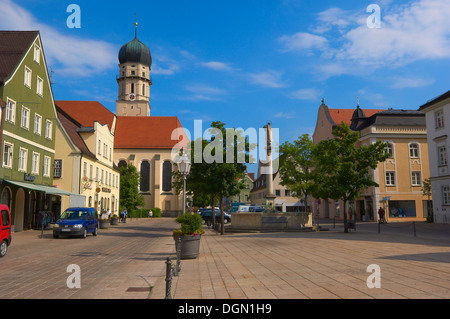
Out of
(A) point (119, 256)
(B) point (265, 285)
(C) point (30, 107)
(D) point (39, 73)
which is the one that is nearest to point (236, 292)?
(B) point (265, 285)

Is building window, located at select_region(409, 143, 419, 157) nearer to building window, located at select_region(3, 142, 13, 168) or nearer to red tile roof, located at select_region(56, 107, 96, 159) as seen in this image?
red tile roof, located at select_region(56, 107, 96, 159)

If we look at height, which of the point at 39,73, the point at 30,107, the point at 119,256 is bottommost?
the point at 119,256

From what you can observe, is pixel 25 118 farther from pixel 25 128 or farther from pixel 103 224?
pixel 103 224

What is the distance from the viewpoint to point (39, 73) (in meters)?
30.3

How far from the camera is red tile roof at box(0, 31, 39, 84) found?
25555mm

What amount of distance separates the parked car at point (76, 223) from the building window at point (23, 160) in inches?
265

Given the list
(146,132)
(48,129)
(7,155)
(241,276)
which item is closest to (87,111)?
(146,132)

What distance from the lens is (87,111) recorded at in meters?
69.6

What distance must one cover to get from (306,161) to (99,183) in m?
23.2

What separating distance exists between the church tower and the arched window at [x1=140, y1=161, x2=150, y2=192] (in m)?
17.8

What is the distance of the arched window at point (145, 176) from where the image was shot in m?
72.0

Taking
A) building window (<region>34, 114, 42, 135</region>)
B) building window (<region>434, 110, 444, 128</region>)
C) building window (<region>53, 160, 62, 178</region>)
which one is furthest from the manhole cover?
building window (<region>434, 110, 444, 128</region>)
